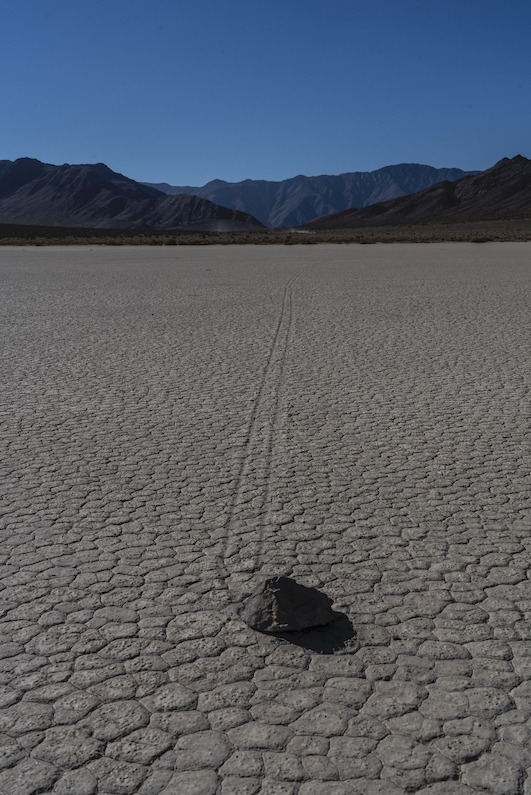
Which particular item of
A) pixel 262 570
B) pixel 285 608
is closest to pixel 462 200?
pixel 262 570

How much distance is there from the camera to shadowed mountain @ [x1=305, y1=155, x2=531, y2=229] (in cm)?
16138

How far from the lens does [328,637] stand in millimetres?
3602

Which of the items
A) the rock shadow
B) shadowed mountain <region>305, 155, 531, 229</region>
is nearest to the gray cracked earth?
the rock shadow

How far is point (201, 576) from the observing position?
420 cm

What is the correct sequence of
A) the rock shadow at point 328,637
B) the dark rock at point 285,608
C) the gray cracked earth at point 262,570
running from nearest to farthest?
the gray cracked earth at point 262,570 < the rock shadow at point 328,637 < the dark rock at point 285,608

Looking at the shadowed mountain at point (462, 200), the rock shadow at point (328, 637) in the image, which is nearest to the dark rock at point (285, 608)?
the rock shadow at point (328, 637)

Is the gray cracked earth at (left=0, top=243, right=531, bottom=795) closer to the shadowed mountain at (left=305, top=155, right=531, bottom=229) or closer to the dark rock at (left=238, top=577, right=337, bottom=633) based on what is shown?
the dark rock at (left=238, top=577, right=337, bottom=633)

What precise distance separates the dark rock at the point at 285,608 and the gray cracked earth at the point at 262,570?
0.08 m

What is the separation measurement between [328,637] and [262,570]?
0.74 meters

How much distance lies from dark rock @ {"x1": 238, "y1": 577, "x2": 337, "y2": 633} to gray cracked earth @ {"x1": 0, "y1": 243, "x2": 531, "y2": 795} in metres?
0.08

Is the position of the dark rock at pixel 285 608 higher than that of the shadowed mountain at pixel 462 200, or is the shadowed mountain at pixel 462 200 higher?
the shadowed mountain at pixel 462 200

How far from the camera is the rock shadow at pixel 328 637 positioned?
11.5 feet

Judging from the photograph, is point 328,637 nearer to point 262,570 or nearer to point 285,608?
point 285,608

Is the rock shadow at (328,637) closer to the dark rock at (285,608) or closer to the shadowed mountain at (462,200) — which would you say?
the dark rock at (285,608)
